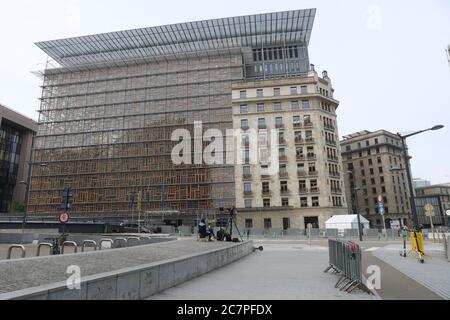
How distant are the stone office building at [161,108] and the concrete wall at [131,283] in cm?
4231

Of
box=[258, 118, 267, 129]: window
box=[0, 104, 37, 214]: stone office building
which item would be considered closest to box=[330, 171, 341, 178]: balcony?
box=[258, 118, 267, 129]: window

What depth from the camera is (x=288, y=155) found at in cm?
5181

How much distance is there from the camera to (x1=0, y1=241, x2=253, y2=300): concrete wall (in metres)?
4.31


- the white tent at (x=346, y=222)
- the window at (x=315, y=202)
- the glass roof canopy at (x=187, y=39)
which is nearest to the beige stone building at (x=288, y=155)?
the window at (x=315, y=202)

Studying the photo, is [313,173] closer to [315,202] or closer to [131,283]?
[315,202]

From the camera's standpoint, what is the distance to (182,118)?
2318 inches

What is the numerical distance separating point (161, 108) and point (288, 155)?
86.4 feet

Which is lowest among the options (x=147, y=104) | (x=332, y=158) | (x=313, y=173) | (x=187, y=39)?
(x=313, y=173)

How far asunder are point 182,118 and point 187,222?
64.1ft

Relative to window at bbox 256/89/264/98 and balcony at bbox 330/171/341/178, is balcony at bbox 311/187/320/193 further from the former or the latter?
window at bbox 256/89/264/98

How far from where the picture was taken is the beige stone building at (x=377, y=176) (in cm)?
7194

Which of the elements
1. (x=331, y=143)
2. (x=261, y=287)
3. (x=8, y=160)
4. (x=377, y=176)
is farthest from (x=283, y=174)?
(x=8, y=160)

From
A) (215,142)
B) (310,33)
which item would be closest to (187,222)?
(215,142)
